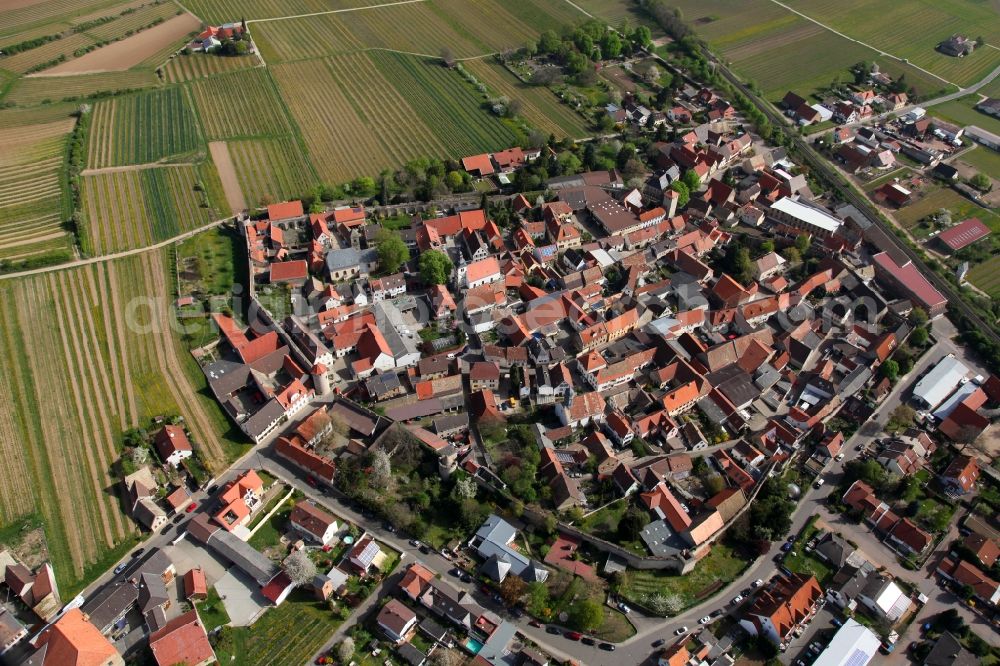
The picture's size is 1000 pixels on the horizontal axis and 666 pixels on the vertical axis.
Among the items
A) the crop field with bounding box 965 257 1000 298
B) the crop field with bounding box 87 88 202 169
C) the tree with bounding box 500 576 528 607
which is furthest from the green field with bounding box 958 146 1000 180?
the crop field with bounding box 87 88 202 169

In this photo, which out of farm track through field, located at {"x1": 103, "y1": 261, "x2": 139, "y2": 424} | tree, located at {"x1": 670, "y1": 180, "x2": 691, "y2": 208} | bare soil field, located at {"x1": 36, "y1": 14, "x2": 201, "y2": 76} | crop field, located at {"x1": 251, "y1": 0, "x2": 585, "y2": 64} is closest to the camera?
farm track through field, located at {"x1": 103, "y1": 261, "x2": 139, "y2": 424}

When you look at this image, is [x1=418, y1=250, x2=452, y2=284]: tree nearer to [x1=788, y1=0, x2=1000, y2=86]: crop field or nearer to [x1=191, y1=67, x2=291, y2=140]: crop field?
[x1=191, y1=67, x2=291, y2=140]: crop field

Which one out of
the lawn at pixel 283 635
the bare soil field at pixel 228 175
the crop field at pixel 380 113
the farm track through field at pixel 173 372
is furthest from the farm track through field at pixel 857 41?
the lawn at pixel 283 635

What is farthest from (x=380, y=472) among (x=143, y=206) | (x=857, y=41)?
(x=857, y=41)

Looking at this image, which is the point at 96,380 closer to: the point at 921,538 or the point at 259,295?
the point at 259,295

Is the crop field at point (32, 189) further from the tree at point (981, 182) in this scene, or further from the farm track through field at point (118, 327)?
the tree at point (981, 182)

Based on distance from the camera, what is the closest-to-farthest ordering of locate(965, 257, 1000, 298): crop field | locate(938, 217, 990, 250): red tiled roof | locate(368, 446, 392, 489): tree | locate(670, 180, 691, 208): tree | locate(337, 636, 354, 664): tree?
locate(337, 636, 354, 664): tree < locate(368, 446, 392, 489): tree < locate(965, 257, 1000, 298): crop field < locate(938, 217, 990, 250): red tiled roof < locate(670, 180, 691, 208): tree
